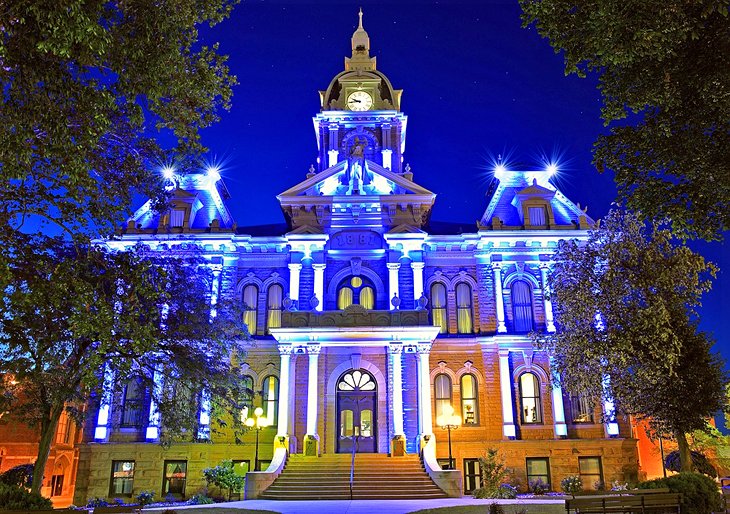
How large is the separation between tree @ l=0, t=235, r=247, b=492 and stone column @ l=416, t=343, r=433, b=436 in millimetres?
8351

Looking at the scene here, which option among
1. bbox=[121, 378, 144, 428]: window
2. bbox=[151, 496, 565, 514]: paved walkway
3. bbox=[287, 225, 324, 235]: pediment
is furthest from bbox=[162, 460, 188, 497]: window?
bbox=[287, 225, 324, 235]: pediment

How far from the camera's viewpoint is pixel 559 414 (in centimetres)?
2984

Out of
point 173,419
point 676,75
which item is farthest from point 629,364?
point 173,419

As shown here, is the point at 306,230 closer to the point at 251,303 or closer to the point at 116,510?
the point at 251,303

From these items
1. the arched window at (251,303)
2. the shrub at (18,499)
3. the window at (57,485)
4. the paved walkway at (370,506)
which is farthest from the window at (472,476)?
the window at (57,485)

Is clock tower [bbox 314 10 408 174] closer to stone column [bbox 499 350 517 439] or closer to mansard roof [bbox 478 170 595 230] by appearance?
mansard roof [bbox 478 170 595 230]

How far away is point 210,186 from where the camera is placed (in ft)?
113

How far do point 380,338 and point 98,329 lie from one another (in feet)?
54.1

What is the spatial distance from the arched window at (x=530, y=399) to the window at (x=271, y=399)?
12020 millimetres

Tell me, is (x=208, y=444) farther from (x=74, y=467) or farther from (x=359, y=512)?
(x=74, y=467)

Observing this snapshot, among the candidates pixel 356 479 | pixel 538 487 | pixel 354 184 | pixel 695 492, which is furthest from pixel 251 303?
pixel 695 492

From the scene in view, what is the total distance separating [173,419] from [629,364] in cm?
1633

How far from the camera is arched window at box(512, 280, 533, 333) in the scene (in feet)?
104

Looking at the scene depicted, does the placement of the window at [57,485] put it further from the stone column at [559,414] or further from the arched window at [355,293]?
the stone column at [559,414]
